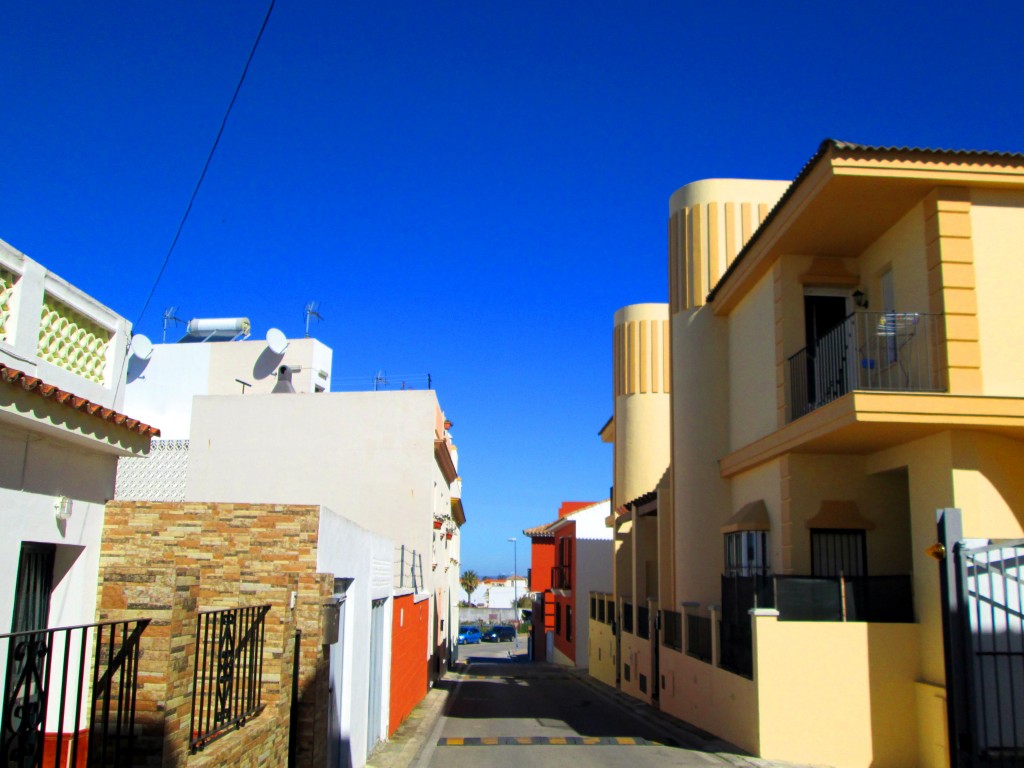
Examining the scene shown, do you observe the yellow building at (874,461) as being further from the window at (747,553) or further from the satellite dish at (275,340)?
the satellite dish at (275,340)

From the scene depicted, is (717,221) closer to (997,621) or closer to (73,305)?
(997,621)

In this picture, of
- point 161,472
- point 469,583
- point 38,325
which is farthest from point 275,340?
point 469,583

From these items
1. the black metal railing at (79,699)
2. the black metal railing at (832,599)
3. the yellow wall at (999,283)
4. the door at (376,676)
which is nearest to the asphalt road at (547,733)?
the door at (376,676)

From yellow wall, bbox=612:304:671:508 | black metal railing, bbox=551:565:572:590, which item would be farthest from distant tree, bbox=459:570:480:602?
yellow wall, bbox=612:304:671:508

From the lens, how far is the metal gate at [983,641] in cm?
1073

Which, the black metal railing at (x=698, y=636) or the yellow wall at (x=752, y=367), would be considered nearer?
the yellow wall at (x=752, y=367)

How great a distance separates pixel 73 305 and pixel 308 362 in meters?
22.1

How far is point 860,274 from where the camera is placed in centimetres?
1588

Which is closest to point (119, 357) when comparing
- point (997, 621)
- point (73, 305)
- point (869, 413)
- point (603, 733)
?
point (73, 305)

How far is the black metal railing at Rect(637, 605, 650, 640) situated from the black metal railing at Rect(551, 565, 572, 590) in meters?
16.2

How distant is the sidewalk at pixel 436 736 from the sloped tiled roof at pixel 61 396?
738 centimetres

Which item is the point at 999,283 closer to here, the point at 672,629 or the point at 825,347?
the point at 825,347

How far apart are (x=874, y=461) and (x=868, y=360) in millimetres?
1986

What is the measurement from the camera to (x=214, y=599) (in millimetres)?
9648
